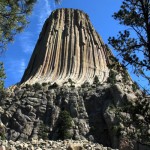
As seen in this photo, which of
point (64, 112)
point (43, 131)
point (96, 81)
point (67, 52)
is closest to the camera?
point (43, 131)

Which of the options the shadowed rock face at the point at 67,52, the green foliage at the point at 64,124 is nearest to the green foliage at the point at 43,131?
the green foliage at the point at 64,124

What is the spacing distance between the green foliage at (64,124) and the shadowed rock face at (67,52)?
14426mm

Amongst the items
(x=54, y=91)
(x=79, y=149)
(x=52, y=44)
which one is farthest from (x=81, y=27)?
(x=79, y=149)

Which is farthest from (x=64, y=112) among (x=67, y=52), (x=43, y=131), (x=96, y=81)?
(x=67, y=52)

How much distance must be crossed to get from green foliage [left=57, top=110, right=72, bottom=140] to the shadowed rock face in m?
14.4

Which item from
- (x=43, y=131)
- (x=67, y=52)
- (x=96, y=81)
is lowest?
(x=43, y=131)

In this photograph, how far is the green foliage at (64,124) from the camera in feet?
192

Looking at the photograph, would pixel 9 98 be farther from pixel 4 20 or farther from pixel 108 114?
pixel 4 20

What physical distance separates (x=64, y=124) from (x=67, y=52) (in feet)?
115

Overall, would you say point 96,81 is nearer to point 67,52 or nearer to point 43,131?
point 67,52

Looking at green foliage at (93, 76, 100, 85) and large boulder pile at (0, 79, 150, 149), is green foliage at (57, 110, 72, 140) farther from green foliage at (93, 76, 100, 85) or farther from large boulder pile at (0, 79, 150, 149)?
green foliage at (93, 76, 100, 85)

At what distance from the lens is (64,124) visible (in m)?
60.7

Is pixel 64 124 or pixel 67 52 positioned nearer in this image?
pixel 64 124

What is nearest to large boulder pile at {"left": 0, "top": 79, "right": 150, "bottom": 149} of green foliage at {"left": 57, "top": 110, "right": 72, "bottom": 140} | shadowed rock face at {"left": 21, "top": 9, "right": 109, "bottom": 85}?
green foliage at {"left": 57, "top": 110, "right": 72, "bottom": 140}
